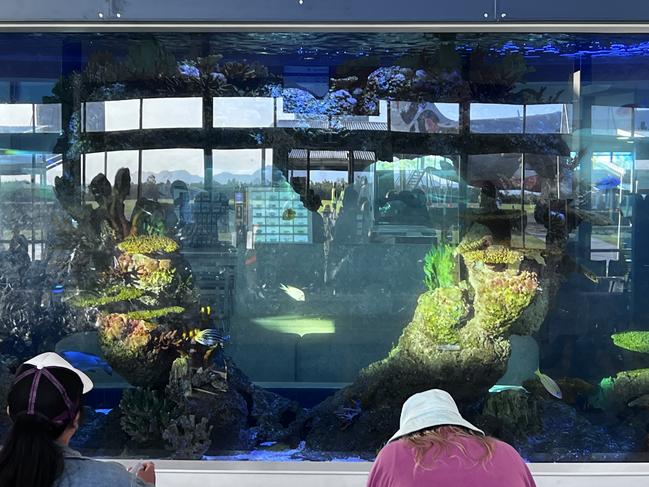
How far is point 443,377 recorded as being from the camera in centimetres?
517

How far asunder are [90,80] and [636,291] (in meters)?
4.23

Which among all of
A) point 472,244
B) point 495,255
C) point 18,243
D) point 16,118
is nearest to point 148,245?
point 18,243

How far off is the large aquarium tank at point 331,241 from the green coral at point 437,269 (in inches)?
1.2

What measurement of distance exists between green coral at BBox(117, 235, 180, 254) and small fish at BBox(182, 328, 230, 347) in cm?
62

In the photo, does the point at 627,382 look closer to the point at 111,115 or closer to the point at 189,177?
the point at 189,177

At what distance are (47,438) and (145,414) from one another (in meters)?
3.20

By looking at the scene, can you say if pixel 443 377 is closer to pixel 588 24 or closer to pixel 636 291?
pixel 636 291

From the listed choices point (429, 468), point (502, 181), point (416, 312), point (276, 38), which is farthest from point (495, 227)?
point (429, 468)

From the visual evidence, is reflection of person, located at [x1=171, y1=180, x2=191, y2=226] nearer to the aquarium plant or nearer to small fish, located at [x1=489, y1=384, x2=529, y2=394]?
small fish, located at [x1=489, y1=384, x2=529, y2=394]

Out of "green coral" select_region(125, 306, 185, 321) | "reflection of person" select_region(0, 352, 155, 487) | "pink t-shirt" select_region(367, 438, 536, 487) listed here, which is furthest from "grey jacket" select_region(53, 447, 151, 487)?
"green coral" select_region(125, 306, 185, 321)

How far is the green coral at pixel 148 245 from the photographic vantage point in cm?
514

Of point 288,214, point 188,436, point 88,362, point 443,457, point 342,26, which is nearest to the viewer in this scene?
point 443,457

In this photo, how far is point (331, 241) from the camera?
5.21 m

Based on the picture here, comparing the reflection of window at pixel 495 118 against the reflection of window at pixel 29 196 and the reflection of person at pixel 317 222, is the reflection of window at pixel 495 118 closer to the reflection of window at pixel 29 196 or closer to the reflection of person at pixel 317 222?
the reflection of person at pixel 317 222
